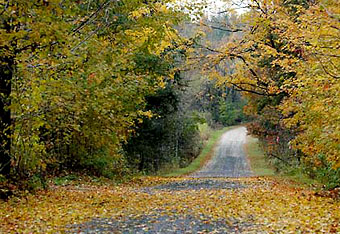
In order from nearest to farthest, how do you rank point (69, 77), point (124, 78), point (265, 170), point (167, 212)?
point (167, 212)
point (69, 77)
point (124, 78)
point (265, 170)

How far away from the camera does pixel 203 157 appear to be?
135 ft

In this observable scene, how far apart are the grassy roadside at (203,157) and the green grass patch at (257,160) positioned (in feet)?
12.0

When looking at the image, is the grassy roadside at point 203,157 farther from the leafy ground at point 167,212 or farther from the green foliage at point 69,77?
the leafy ground at point 167,212

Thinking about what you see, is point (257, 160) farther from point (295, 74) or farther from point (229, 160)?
point (295, 74)

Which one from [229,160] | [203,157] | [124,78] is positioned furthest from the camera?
[203,157]

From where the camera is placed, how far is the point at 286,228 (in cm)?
830

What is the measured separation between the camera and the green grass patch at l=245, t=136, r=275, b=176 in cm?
3068

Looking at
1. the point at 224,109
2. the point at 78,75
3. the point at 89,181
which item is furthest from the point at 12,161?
the point at 224,109

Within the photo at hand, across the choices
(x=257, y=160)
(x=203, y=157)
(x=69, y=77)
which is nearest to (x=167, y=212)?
(x=69, y=77)

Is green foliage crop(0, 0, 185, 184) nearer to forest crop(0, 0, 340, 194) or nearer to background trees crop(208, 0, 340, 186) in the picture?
forest crop(0, 0, 340, 194)

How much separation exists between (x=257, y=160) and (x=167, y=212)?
30.4 m

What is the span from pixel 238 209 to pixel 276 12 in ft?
32.3

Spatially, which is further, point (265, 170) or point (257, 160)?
point (257, 160)

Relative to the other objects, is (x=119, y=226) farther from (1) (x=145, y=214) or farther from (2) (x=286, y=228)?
(2) (x=286, y=228)
